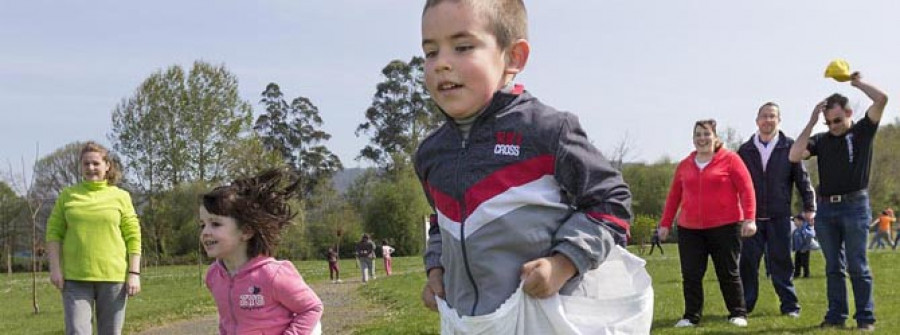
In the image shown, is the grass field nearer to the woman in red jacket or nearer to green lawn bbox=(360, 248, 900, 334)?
green lawn bbox=(360, 248, 900, 334)

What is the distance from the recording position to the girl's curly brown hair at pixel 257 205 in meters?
5.01

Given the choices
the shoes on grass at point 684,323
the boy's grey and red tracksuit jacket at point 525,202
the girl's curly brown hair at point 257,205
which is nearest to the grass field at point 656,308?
the shoes on grass at point 684,323

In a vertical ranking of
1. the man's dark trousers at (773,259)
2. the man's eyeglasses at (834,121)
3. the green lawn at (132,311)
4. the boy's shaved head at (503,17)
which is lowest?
the green lawn at (132,311)

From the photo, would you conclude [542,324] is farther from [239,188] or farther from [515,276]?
[239,188]

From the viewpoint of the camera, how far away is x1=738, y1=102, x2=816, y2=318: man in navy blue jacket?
28.5 ft

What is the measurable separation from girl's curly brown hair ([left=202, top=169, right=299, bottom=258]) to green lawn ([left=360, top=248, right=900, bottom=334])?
429 centimetres

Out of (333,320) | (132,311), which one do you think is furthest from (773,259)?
(132,311)

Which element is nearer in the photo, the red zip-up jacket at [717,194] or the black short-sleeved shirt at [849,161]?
the black short-sleeved shirt at [849,161]

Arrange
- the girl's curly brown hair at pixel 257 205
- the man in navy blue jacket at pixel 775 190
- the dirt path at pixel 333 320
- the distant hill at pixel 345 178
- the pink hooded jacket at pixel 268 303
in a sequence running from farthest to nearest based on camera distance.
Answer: the distant hill at pixel 345 178, the dirt path at pixel 333 320, the man in navy blue jacket at pixel 775 190, the girl's curly brown hair at pixel 257 205, the pink hooded jacket at pixel 268 303

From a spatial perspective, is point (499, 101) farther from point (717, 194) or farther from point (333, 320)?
point (333, 320)

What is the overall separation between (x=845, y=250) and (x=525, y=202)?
18.9 ft

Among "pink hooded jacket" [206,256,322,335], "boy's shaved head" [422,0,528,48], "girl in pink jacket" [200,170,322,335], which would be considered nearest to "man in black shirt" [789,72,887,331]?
"girl in pink jacket" [200,170,322,335]

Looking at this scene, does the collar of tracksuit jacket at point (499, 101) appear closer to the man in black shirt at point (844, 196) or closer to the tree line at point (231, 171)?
the man in black shirt at point (844, 196)

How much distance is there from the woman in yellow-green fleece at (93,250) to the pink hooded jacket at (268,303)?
102 inches
